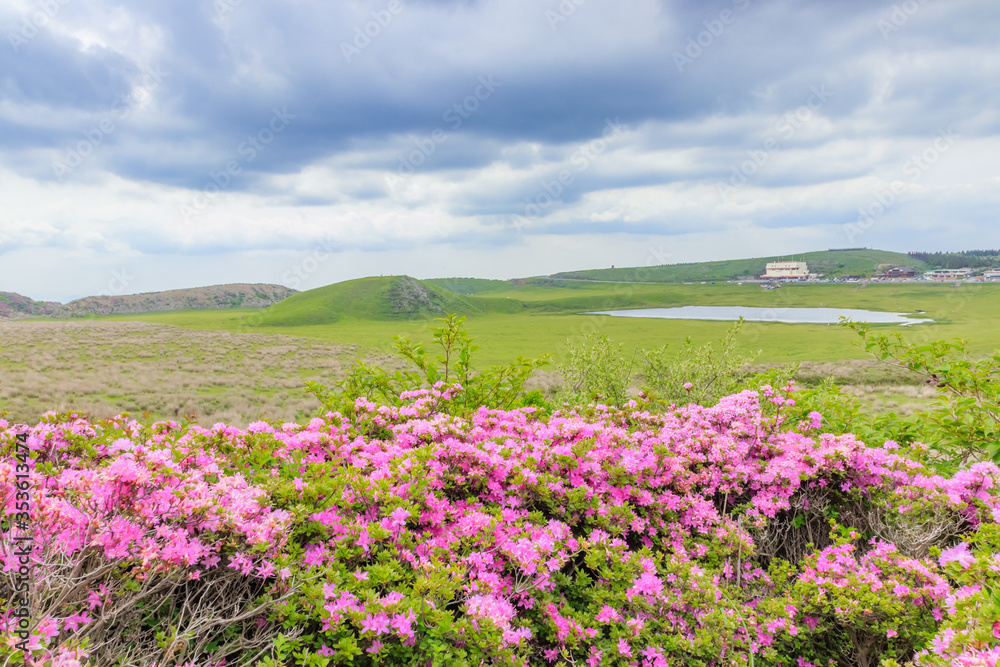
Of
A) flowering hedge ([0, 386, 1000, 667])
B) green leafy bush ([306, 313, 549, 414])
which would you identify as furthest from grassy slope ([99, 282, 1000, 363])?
flowering hedge ([0, 386, 1000, 667])

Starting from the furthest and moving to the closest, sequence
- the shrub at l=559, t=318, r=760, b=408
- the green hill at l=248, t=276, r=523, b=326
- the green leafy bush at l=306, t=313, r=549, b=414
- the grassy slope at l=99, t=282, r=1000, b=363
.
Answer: the green hill at l=248, t=276, r=523, b=326, the grassy slope at l=99, t=282, r=1000, b=363, the shrub at l=559, t=318, r=760, b=408, the green leafy bush at l=306, t=313, r=549, b=414

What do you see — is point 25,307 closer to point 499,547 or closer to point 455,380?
point 455,380

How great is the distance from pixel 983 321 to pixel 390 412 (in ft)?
404

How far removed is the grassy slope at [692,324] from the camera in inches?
2470

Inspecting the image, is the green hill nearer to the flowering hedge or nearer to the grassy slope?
the grassy slope

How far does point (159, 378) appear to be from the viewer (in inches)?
1128

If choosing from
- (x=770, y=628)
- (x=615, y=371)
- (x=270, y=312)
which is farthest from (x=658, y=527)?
A: (x=270, y=312)

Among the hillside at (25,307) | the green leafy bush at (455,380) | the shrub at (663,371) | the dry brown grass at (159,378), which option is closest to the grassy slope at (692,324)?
the green leafy bush at (455,380)

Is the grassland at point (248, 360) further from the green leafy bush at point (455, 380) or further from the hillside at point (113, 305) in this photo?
the hillside at point (113, 305)

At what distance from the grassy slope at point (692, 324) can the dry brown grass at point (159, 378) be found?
13.2 m

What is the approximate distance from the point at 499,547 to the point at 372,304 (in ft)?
477

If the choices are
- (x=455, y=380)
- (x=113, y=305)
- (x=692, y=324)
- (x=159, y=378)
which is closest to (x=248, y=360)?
(x=159, y=378)

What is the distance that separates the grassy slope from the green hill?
13.5ft

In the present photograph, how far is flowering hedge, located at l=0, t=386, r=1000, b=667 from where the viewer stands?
2.44m
